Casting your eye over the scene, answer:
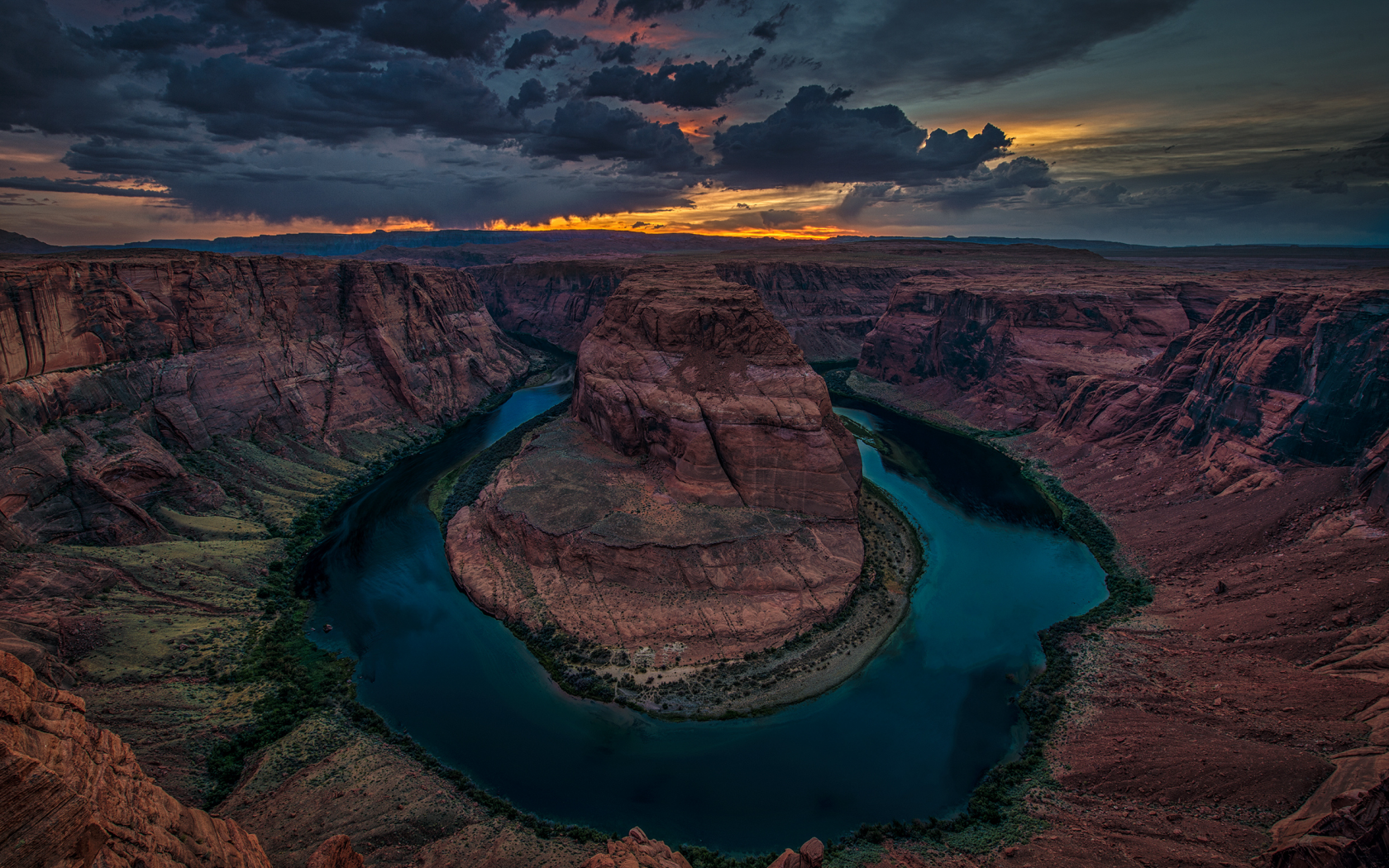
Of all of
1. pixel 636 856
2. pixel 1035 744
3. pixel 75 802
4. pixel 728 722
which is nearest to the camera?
pixel 75 802

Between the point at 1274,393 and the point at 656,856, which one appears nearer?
the point at 656,856

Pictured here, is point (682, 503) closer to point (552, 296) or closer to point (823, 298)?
point (823, 298)

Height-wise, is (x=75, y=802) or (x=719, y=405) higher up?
(x=719, y=405)

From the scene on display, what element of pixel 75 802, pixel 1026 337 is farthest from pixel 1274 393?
Answer: pixel 75 802

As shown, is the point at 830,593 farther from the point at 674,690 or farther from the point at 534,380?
the point at 534,380

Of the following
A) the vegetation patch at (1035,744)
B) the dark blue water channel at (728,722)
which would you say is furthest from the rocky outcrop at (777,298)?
the dark blue water channel at (728,722)

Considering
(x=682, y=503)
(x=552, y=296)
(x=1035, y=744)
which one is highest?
(x=552, y=296)

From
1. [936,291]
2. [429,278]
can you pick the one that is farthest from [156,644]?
[936,291]

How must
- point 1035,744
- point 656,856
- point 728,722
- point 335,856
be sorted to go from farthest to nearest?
point 728,722, point 1035,744, point 656,856, point 335,856
